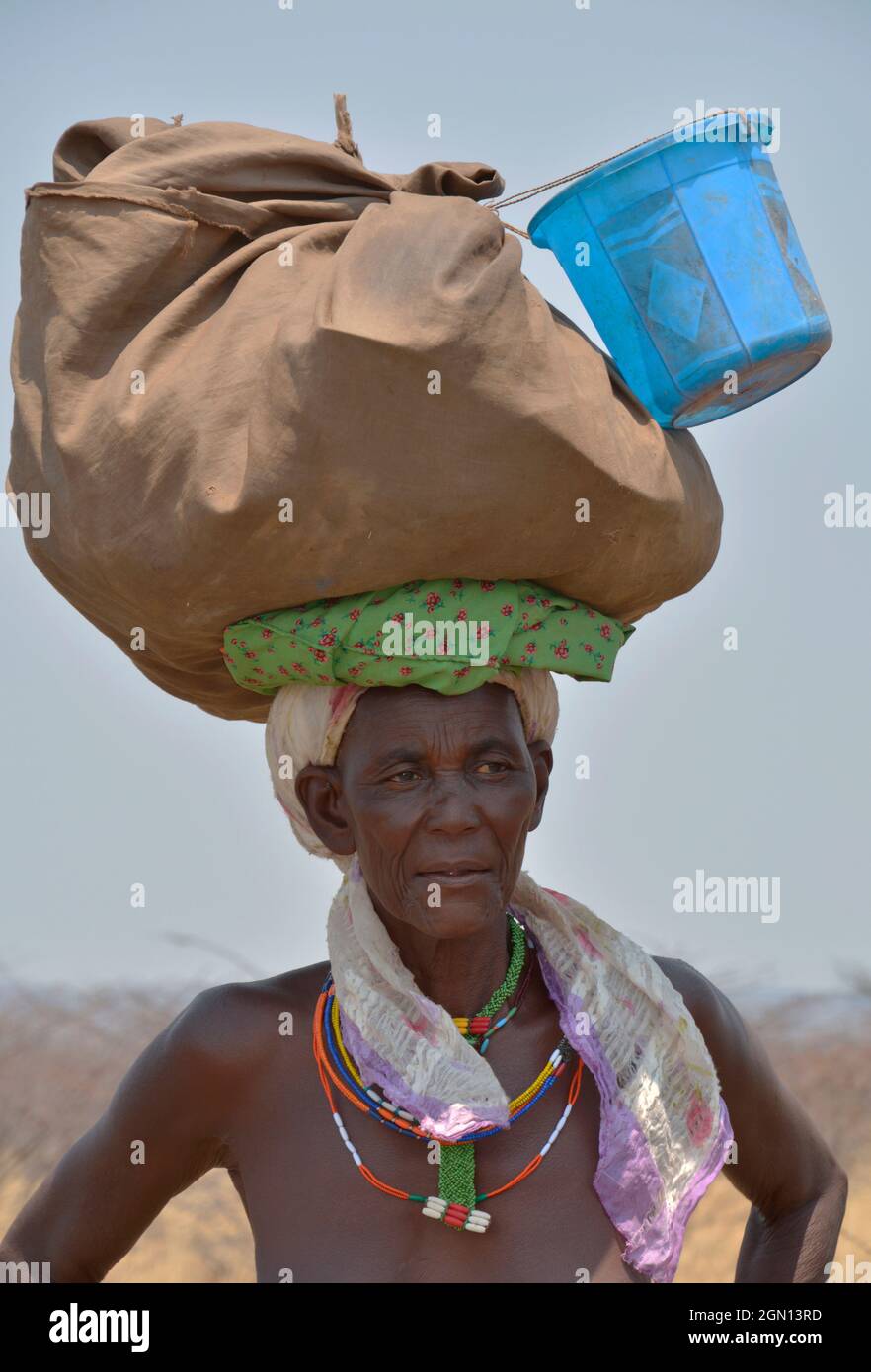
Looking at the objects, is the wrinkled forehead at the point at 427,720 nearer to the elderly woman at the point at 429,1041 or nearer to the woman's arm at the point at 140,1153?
Result: the elderly woman at the point at 429,1041

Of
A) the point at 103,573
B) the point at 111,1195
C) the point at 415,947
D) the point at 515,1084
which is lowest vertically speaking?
the point at 111,1195

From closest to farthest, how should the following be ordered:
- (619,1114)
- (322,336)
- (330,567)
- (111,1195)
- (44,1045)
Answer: (322,336) < (330,567) < (619,1114) < (111,1195) < (44,1045)

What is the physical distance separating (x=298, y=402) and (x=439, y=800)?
755 mm

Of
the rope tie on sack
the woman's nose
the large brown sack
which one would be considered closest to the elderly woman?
the woman's nose

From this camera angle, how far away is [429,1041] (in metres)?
3.18

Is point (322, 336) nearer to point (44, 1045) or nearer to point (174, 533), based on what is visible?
point (174, 533)

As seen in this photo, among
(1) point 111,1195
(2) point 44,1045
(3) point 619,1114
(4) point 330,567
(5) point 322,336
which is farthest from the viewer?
(2) point 44,1045

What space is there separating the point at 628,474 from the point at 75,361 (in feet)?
3.23

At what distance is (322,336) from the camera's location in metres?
2.76

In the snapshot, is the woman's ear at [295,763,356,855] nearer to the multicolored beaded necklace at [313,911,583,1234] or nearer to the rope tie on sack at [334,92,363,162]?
the multicolored beaded necklace at [313,911,583,1234]

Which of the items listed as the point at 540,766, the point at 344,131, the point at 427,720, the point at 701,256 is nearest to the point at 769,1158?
the point at 540,766

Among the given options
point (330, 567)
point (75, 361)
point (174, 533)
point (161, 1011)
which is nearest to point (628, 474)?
point (330, 567)

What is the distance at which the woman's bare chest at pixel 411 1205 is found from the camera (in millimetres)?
3119

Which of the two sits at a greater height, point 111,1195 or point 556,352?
point 556,352
